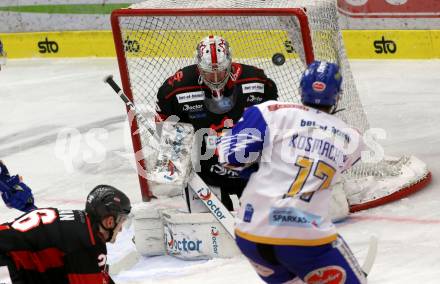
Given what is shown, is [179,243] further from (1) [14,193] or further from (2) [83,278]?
→ (2) [83,278]

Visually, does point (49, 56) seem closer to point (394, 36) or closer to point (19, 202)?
point (394, 36)

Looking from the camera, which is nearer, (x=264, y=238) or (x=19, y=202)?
(x=264, y=238)

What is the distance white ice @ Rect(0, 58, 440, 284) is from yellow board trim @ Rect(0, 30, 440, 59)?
14cm

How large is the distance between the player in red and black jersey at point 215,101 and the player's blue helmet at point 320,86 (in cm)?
185

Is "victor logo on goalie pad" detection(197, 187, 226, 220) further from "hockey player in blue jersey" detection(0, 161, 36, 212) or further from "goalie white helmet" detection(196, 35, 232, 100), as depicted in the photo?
"hockey player in blue jersey" detection(0, 161, 36, 212)

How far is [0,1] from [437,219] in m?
7.63

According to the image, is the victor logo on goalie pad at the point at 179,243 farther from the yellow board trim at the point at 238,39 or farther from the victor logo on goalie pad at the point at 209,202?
the yellow board trim at the point at 238,39

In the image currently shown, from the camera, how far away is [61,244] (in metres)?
3.31

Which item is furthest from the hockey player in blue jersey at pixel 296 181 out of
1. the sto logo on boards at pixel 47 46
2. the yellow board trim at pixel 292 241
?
the sto logo on boards at pixel 47 46

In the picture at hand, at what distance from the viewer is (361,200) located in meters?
5.68

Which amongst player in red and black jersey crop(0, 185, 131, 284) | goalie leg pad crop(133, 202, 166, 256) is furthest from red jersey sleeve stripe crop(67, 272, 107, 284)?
goalie leg pad crop(133, 202, 166, 256)

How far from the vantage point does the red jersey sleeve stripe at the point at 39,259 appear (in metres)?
3.31

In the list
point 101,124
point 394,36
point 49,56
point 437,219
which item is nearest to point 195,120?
point 437,219

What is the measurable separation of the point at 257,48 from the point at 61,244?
3176 mm
